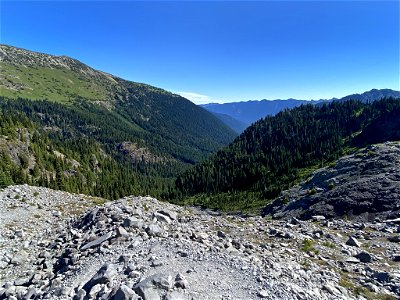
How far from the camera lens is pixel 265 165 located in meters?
168

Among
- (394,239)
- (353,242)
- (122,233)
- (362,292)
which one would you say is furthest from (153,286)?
(394,239)

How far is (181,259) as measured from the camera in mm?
19266

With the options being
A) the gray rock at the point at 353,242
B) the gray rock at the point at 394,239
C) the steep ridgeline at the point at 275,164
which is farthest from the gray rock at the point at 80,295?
the steep ridgeline at the point at 275,164

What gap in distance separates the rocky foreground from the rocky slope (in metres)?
20.6

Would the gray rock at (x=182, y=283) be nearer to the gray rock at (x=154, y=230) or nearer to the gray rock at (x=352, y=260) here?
the gray rock at (x=154, y=230)

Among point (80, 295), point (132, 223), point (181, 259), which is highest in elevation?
point (132, 223)

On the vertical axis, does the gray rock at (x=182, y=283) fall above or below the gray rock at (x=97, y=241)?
above

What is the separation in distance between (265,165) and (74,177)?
333ft

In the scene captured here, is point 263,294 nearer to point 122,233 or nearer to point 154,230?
point 154,230

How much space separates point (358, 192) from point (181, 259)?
5316 cm

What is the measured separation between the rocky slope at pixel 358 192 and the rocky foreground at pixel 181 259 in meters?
20.6

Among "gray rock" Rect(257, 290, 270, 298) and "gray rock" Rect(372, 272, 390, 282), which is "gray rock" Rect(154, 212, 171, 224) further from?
"gray rock" Rect(372, 272, 390, 282)

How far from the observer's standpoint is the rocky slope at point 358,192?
174 ft

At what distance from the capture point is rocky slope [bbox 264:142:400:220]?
174 ft
